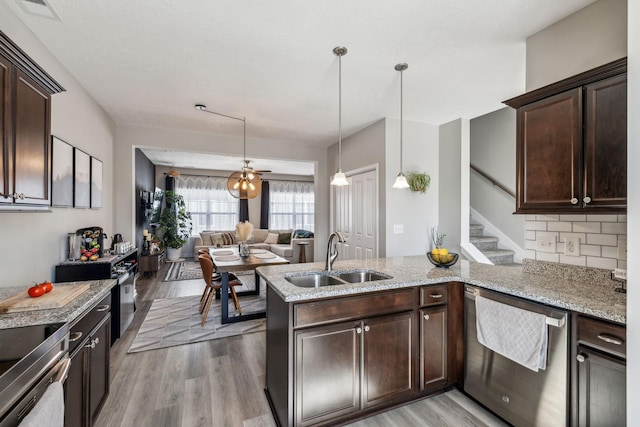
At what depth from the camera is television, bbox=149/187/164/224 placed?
23.1 feet

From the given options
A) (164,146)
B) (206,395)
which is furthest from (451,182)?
(164,146)

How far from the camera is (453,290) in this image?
2166 mm

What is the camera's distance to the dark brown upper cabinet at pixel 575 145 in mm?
1549

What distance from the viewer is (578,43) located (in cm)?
200

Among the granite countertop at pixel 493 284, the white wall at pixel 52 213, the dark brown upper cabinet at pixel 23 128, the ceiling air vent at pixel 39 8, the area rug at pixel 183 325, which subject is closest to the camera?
the dark brown upper cabinet at pixel 23 128

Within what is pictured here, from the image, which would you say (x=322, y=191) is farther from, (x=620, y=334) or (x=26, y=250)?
(x=620, y=334)

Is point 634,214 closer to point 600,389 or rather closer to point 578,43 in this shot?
point 600,389

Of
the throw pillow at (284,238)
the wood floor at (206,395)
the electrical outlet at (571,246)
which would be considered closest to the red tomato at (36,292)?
the wood floor at (206,395)

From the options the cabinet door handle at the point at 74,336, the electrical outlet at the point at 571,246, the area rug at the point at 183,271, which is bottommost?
the area rug at the point at 183,271

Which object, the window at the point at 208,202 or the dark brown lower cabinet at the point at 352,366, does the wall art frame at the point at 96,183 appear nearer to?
the dark brown lower cabinet at the point at 352,366

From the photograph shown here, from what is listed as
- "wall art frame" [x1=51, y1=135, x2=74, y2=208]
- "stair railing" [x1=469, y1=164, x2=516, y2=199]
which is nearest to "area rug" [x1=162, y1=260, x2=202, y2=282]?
"wall art frame" [x1=51, y1=135, x2=74, y2=208]

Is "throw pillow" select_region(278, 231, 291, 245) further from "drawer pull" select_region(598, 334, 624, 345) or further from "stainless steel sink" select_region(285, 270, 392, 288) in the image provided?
"drawer pull" select_region(598, 334, 624, 345)

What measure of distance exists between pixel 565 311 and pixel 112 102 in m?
4.83

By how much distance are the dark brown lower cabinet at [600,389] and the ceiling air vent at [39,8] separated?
383 centimetres
